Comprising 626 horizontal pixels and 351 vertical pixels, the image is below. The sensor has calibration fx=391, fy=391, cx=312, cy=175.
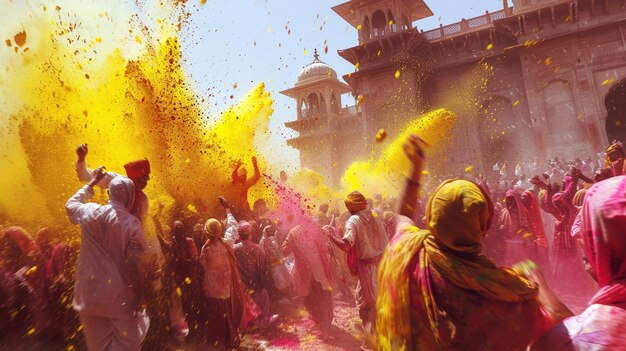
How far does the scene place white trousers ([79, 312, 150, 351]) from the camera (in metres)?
3.03

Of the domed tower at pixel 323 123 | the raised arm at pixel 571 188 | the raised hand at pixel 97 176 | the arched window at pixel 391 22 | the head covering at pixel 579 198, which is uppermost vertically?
the arched window at pixel 391 22

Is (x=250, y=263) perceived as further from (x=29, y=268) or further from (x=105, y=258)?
(x=105, y=258)

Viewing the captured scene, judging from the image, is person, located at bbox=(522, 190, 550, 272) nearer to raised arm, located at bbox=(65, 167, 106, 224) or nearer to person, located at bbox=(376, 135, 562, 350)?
person, located at bbox=(376, 135, 562, 350)

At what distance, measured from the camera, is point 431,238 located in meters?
1.63

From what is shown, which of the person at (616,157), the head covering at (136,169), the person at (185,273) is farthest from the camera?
the person at (616,157)

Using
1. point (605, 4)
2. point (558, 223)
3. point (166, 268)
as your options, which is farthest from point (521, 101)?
point (166, 268)

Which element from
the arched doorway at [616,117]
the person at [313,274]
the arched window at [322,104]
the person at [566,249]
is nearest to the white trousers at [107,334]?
the person at [313,274]

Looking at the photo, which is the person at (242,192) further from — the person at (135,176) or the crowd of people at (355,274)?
the person at (135,176)

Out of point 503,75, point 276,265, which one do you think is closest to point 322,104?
point 503,75

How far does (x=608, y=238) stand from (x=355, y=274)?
3477mm

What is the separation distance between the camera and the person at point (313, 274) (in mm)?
6188

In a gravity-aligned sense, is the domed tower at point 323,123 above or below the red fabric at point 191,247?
above

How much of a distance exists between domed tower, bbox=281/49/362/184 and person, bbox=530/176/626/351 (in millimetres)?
23343

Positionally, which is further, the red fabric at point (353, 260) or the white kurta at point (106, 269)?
the red fabric at point (353, 260)
